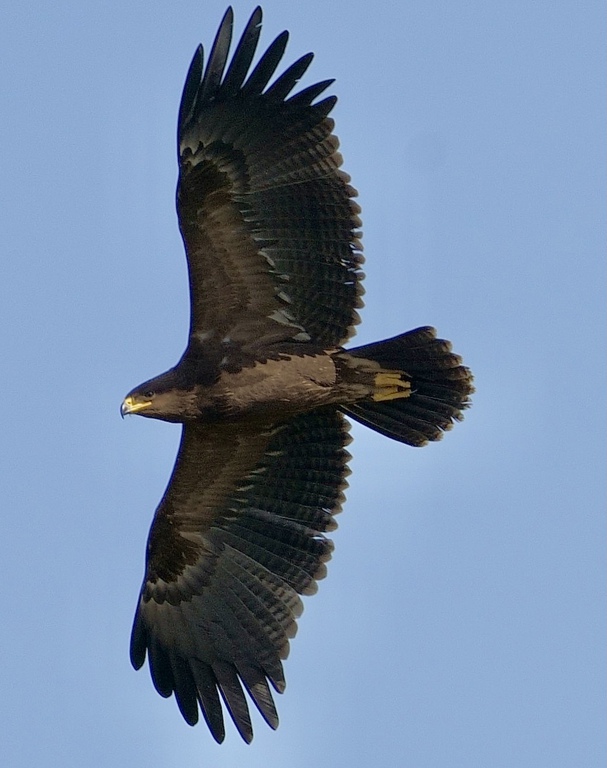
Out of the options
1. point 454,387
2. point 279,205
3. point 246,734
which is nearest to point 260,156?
point 279,205

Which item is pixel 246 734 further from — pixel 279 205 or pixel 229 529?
pixel 279 205

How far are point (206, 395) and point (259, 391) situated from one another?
16.8 inches

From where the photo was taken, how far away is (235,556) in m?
15.4

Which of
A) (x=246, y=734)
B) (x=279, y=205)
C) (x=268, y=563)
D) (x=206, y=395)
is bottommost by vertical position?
(x=246, y=734)

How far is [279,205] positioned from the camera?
1428 cm

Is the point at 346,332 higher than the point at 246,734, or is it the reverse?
the point at 346,332

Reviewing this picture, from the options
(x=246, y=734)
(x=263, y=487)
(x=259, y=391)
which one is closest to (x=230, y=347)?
(x=259, y=391)

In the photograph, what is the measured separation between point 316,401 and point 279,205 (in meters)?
1.61

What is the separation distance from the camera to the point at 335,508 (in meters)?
15.1

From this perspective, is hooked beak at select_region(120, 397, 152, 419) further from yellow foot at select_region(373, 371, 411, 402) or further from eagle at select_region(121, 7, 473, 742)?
yellow foot at select_region(373, 371, 411, 402)

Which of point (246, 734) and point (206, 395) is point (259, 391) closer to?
point (206, 395)

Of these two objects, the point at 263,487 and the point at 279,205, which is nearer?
the point at 279,205

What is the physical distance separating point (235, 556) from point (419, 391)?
219 cm

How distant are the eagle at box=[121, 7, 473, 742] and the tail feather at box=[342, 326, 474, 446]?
12 millimetres
